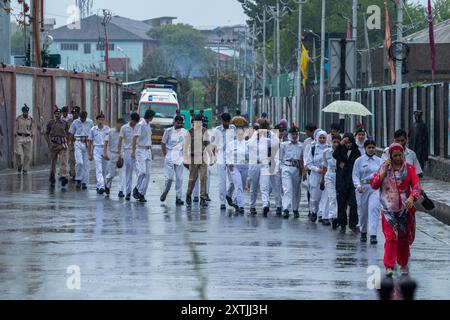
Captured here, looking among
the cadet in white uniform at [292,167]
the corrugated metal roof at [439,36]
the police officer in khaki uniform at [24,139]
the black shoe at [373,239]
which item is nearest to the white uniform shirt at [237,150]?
the cadet in white uniform at [292,167]

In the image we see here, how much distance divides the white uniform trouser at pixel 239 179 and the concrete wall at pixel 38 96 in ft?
44.0

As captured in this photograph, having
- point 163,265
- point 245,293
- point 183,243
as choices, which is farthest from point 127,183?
point 245,293

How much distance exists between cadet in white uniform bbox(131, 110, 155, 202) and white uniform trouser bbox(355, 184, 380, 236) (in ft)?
22.5

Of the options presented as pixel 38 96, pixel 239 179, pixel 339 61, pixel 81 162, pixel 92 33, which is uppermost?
pixel 92 33

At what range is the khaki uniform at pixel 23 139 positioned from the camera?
34094 mm

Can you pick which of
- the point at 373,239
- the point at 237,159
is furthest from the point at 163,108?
the point at 373,239

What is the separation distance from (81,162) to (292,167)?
7.30 m

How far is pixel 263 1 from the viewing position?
115m

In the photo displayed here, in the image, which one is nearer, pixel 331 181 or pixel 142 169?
pixel 331 181

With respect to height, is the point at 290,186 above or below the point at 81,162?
below

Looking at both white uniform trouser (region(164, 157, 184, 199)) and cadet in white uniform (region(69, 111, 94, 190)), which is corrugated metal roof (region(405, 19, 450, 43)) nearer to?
cadet in white uniform (region(69, 111, 94, 190))

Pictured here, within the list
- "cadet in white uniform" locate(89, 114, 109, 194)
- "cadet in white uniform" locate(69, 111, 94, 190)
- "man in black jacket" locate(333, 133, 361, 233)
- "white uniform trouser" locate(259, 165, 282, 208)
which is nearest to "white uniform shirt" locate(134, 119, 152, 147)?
"cadet in white uniform" locate(89, 114, 109, 194)

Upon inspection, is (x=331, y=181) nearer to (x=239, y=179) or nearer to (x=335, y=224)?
(x=335, y=224)

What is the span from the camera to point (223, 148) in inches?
972
